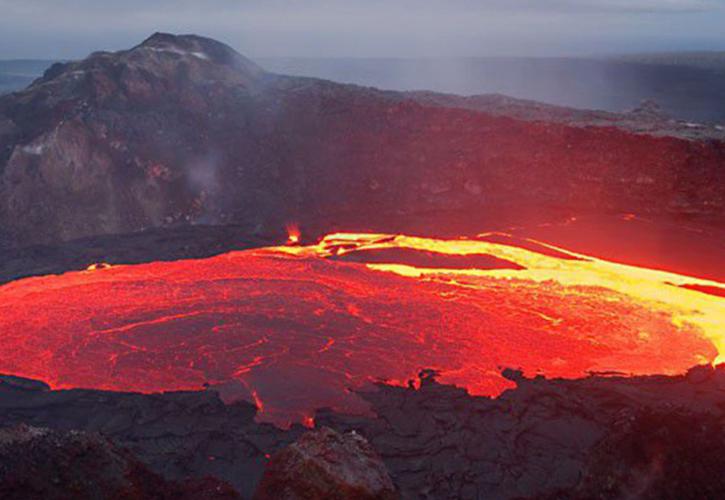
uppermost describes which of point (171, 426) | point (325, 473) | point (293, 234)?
point (325, 473)

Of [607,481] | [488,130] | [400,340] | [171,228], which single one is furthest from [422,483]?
[488,130]

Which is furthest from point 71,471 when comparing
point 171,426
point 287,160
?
point 287,160

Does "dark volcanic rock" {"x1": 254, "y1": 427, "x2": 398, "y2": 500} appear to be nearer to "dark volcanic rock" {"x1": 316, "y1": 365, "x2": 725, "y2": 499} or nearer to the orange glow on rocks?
"dark volcanic rock" {"x1": 316, "y1": 365, "x2": 725, "y2": 499}

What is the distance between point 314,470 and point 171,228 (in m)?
15.1

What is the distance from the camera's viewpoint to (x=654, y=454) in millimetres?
6801

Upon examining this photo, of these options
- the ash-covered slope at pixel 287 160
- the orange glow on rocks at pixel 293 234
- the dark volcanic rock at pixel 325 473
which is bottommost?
the orange glow on rocks at pixel 293 234

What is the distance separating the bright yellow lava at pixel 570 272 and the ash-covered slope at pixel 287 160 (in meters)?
1.82

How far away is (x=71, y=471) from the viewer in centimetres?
549

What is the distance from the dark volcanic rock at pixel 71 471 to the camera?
5.22 m

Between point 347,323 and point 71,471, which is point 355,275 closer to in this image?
point 347,323

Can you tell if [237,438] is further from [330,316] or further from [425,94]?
[425,94]

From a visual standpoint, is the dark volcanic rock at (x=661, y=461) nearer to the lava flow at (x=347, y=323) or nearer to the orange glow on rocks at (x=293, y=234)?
the lava flow at (x=347, y=323)

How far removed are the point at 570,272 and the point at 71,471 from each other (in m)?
11.7

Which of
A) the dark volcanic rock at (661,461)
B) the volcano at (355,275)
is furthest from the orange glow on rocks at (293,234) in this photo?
the dark volcanic rock at (661,461)
